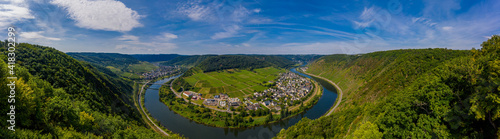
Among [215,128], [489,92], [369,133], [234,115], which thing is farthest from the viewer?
[234,115]

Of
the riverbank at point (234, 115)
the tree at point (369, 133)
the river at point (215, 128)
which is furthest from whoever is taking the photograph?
the riverbank at point (234, 115)

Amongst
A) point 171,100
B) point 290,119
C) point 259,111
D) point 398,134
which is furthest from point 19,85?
point 171,100

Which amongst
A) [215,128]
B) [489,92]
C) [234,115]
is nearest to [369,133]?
[489,92]

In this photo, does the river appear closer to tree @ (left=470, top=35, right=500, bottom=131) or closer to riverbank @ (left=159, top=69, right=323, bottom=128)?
riverbank @ (left=159, top=69, right=323, bottom=128)

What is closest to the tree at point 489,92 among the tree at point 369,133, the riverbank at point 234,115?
the tree at point 369,133

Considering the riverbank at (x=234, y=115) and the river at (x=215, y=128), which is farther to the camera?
the riverbank at (x=234, y=115)

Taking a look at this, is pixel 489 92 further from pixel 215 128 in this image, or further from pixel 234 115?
pixel 234 115

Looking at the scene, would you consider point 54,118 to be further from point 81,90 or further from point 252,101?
point 252,101

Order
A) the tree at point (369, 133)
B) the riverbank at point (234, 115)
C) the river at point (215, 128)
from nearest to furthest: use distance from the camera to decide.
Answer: the tree at point (369, 133)
the river at point (215, 128)
the riverbank at point (234, 115)

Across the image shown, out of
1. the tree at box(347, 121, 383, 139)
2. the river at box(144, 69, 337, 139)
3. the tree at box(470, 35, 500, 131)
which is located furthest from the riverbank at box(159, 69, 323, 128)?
the tree at box(470, 35, 500, 131)

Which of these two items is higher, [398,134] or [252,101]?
[398,134]

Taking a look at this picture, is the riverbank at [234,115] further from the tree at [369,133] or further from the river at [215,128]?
the tree at [369,133]
